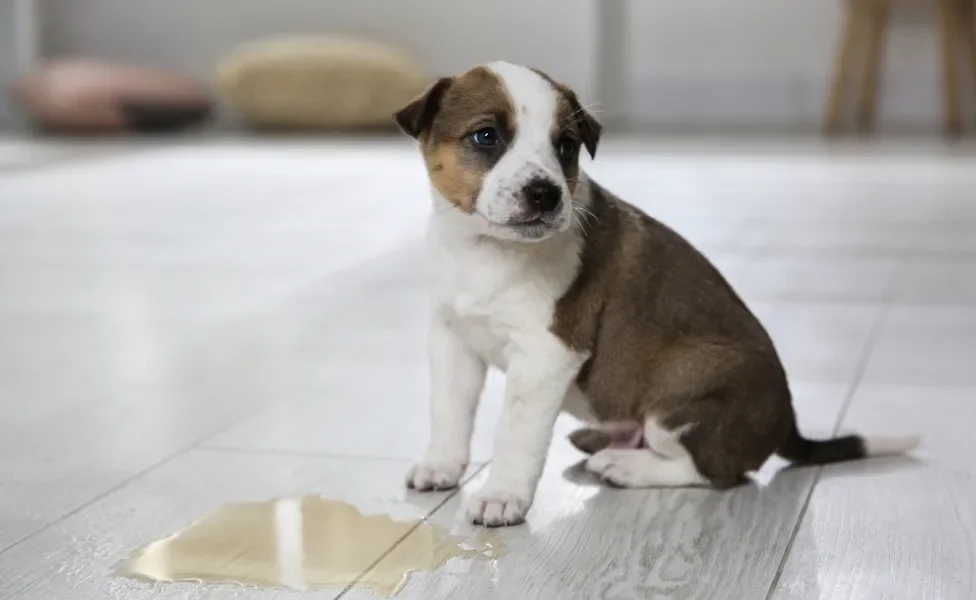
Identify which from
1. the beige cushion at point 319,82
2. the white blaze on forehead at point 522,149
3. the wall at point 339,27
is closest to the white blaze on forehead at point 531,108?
the white blaze on forehead at point 522,149

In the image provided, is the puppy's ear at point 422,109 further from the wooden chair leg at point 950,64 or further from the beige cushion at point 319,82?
the wooden chair leg at point 950,64

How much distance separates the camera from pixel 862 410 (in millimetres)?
2713

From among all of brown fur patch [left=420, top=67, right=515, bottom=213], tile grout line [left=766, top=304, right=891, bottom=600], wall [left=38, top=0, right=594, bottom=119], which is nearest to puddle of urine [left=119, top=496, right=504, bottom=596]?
tile grout line [left=766, top=304, right=891, bottom=600]

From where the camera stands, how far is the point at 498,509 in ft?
6.72

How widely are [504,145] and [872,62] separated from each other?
23.8ft

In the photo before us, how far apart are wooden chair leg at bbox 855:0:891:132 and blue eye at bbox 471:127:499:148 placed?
23.5 feet

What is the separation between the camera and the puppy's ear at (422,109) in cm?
212

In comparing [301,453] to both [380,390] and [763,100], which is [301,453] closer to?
[380,390]

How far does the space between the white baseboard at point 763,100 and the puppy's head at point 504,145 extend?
7505mm

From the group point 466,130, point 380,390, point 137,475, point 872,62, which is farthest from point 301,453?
point 872,62

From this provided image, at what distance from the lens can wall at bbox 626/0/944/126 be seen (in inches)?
360

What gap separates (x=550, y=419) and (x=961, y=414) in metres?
0.98

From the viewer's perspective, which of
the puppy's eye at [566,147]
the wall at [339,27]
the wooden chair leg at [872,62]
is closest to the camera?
the puppy's eye at [566,147]

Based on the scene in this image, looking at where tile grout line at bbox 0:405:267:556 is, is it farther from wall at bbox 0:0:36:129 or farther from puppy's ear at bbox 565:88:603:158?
wall at bbox 0:0:36:129
